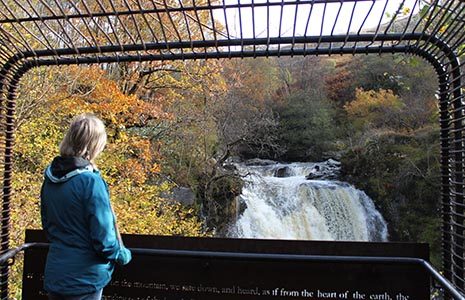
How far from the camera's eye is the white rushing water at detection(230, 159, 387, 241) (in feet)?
40.2

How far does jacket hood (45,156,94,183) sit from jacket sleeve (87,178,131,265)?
8cm

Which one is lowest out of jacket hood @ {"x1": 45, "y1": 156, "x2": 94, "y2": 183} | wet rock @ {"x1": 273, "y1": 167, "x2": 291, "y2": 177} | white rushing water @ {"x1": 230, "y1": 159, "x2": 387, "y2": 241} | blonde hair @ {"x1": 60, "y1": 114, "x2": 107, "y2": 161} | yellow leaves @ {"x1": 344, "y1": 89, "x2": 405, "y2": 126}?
white rushing water @ {"x1": 230, "y1": 159, "x2": 387, "y2": 241}

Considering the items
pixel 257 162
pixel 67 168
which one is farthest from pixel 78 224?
pixel 257 162

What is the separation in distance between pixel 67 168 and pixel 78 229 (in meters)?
0.26

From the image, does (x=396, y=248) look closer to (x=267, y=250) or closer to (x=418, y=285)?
(x=418, y=285)

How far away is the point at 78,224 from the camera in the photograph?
1.64 meters

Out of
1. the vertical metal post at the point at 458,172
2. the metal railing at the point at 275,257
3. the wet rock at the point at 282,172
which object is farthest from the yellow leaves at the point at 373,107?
the metal railing at the point at 275,257

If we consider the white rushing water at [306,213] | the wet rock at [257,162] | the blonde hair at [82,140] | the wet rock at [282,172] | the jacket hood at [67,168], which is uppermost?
the wet rock at [257,162]

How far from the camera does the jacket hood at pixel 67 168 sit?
1639 mm

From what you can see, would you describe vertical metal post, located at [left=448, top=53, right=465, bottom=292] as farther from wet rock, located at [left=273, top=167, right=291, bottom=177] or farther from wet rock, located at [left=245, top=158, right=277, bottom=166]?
wet rock, located at [left=245, top=158, right=277, bottom=166]

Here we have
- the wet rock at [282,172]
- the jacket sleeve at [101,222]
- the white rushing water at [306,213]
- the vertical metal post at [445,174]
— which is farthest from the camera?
the wet rock at [282,172]

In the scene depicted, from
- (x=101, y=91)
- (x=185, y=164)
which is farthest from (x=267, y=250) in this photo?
(x=185, y=164)

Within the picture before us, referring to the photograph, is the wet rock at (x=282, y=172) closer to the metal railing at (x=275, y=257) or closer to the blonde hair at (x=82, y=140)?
the metal railing at (x=275, y=257)

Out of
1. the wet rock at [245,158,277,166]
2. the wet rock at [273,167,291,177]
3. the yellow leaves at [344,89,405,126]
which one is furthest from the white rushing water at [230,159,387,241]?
the yellow leaves at [344,89,405,126]
